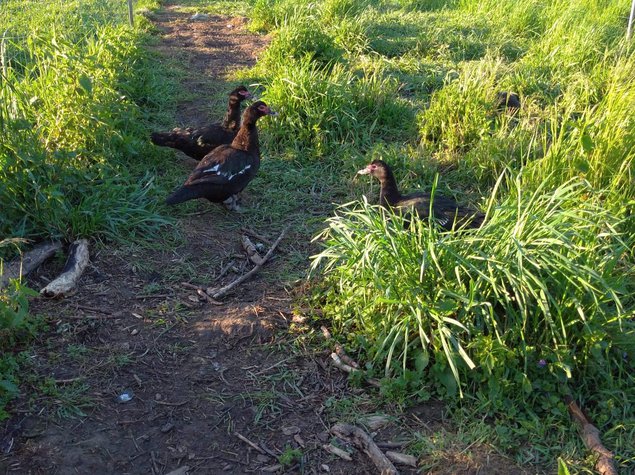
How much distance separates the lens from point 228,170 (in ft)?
18.3

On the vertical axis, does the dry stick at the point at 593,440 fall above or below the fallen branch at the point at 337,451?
below

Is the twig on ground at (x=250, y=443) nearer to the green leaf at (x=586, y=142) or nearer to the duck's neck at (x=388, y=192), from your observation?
the duck's neck at (x=388, y=192)

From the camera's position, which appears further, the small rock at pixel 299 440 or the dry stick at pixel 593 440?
the small rock at pixel 299 440

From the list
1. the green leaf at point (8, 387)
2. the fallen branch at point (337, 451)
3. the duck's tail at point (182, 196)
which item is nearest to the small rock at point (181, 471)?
the fallen branch at point (337, 451)

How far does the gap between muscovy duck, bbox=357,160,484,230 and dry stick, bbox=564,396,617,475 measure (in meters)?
1.55

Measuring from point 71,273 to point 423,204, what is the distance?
2.61m

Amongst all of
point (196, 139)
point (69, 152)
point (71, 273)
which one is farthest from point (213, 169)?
point (71, 273)

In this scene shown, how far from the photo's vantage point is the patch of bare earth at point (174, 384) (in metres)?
3.27

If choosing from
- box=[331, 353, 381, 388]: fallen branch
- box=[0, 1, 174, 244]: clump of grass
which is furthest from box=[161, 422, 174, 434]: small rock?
box=[0, 1, 174, 244]: clump of grass

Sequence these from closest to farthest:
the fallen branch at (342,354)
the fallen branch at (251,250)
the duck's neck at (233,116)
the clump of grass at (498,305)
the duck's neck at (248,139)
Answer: the clump of grass at (498,305) < the fallen branch at (342,354) < the fallen branch at (251,250) < the duck's neck at (248,139) < the duck's neck at (233,116)

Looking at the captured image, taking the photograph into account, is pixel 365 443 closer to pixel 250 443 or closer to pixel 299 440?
pixel 299 440

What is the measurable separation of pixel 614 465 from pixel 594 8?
8.61 meters

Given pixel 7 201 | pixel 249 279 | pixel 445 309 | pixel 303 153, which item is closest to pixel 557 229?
pixel 445 309

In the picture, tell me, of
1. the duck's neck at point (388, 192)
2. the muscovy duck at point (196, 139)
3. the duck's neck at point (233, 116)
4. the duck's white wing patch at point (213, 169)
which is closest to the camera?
the duck's neck at point (388, 192)
